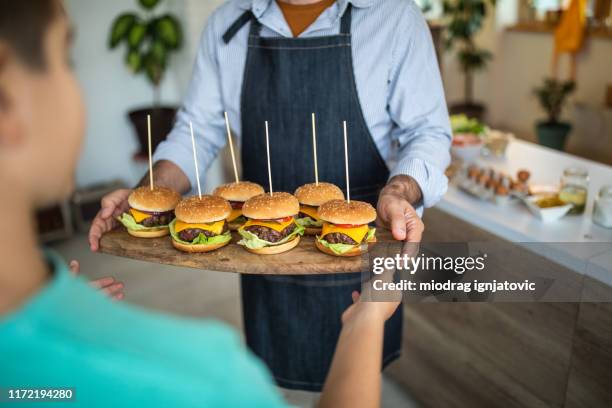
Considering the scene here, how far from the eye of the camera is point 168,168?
2094mm

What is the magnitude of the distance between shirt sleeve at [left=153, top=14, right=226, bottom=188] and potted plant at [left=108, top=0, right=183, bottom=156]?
299 cm

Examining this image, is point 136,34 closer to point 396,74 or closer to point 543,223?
point 396,74

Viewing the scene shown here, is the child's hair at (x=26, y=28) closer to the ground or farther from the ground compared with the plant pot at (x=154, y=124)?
farther from the ground

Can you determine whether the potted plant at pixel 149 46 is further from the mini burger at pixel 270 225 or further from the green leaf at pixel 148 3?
the mini burger at pixel 270 225

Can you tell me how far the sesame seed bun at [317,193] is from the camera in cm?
190

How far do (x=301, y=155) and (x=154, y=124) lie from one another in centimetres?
342

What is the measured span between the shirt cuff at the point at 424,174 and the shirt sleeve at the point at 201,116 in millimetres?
772

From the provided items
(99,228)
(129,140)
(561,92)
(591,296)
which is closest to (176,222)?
(99,228)

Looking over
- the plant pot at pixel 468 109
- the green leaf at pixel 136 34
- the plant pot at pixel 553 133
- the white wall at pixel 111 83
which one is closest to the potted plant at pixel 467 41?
the plant pot at pixel 468 109

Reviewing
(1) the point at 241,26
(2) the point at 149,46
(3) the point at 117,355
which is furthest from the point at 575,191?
(2) the point at 149,46

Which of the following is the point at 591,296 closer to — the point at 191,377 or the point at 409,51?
the point at 409,51

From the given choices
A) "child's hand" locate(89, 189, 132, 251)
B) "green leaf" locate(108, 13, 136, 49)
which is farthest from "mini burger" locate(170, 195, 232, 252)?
"green leaf" locate(108, 13, 136, 49)

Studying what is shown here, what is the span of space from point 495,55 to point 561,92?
5.00ft

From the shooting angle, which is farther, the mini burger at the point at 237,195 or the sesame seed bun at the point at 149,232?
the mini burger at the point at 237,195
